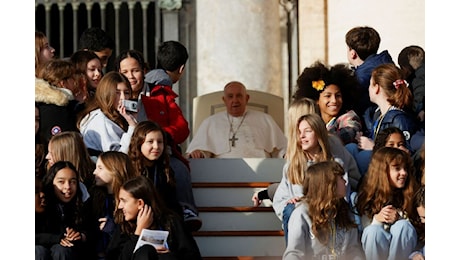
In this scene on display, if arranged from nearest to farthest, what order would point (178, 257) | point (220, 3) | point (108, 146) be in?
point (178, 257) → point (108, 146) → point (220, 3)

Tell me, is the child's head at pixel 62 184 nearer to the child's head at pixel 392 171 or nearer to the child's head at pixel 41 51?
the child's head at pixel 41 51

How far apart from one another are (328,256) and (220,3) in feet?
14.8

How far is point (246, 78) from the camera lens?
1516 cm

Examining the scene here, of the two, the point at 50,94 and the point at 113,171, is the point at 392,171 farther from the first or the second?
the point at 50,94

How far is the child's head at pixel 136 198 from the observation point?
1062 cm

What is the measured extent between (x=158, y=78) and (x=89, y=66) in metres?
0.49

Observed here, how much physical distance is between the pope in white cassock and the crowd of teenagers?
0.27 metres

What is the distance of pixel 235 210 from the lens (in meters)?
11.9

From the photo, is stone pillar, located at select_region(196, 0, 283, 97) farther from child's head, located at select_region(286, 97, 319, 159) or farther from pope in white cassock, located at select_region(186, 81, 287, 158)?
child's head, located at select_region(286, 97, 319, 159)

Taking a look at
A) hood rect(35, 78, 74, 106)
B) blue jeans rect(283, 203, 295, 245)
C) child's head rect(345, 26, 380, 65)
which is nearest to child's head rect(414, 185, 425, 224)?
blue jeans rect(283, 203, 295, 245)

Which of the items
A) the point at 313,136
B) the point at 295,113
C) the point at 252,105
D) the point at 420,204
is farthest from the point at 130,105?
the point at 252,105
